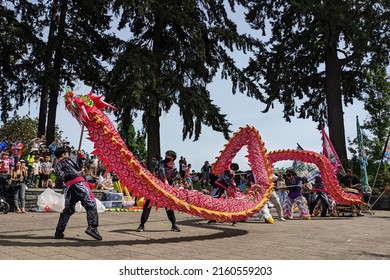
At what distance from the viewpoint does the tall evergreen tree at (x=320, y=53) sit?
22.5 meters

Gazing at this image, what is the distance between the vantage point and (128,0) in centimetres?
2092

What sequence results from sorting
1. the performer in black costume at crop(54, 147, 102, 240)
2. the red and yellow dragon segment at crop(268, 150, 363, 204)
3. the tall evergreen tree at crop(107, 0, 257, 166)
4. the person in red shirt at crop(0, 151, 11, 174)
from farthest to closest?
the tall evergreen tree at crop(107, 0, 257, 166) < the red and yellow dragon segment at crop(268, 150, 363, 204) < the person in red shirt at crop(0, 151, 11, 174) < the performer in black costume at crop(54, 147, 102, 240)

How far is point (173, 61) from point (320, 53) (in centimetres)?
929

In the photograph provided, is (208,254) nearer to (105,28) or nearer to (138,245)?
(138,245)

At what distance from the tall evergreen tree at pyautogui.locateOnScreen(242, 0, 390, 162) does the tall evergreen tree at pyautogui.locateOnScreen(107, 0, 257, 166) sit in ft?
7.28

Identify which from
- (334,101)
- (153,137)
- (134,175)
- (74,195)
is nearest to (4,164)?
(74,195)

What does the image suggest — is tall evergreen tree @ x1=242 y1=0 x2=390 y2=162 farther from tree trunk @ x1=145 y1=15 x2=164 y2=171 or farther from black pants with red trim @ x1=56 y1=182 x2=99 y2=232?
black pants with red trim @ x1=56 y1=182 x2=99 y2=232

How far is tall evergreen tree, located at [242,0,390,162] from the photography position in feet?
73.8

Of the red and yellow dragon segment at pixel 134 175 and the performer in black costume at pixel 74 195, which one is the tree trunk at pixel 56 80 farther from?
the red and yellow dragon segment at pixel 134 175

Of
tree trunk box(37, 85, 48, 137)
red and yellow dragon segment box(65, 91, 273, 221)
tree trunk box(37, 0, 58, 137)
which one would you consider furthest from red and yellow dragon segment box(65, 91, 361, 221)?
tree trunk box(37, 85, 48, 137)

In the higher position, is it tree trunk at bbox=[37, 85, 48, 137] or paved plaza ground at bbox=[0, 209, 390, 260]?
tree trunk at bbox=[37, 85, 48, 137]

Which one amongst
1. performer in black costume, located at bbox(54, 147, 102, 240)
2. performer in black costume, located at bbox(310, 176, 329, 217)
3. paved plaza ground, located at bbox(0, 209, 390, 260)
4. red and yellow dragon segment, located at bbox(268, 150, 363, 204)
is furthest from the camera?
performer in black costume, located at bbox(310, 176, 329, 217)

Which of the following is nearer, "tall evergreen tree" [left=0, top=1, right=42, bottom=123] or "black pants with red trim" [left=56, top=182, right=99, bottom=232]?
"black pants with red trim" [left=56, top=182, right=99, bottom=232]

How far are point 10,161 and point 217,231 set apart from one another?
826 centimetres
